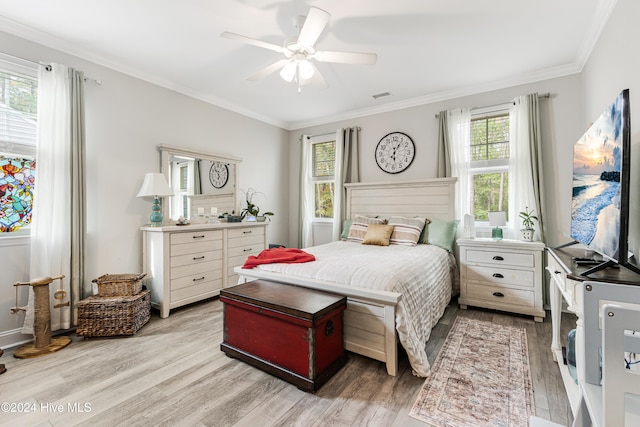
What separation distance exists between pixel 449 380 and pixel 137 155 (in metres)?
3.66

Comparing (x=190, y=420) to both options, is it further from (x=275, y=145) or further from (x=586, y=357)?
(x=275, y=145)

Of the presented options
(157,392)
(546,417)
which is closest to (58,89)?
(157,392)

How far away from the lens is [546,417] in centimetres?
153

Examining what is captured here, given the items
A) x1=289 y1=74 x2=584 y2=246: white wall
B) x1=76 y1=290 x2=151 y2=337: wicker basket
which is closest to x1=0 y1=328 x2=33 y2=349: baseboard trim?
x1=76 y1=290 x2=151 y2=337: wicker basket

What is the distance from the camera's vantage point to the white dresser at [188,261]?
301 centimetres

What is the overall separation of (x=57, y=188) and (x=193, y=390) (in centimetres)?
219

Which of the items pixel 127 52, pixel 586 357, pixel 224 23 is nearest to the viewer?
pixel 586 357

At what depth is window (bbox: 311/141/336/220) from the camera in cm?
489

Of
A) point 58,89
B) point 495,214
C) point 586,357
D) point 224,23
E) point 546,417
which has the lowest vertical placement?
point 546,417

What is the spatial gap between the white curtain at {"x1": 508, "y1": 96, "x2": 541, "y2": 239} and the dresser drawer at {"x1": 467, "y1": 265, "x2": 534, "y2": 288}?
21.3 inches

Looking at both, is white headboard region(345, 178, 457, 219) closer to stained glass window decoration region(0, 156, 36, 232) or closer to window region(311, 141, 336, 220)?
window region(311, 141, 336, 220)

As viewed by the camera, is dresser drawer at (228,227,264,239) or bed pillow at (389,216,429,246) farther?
dresser drawer at (228,227,264,239)

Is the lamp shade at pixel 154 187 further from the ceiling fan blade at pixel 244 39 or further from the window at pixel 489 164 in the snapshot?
the window at pixel 489 164

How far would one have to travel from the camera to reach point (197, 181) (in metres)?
3.73
